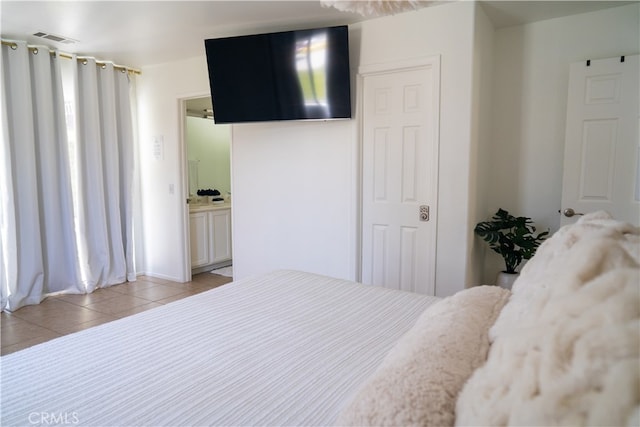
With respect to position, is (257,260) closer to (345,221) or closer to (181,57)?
(345,221)

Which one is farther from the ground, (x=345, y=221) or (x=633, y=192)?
(x=633, y=192)

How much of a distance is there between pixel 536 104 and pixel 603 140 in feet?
1.89

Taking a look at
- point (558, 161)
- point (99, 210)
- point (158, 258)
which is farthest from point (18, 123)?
point (558, 161)

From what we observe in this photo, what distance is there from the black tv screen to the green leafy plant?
147cm

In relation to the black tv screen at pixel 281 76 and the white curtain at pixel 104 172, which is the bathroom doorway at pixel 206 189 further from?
the black tv screen at pixel 281 76

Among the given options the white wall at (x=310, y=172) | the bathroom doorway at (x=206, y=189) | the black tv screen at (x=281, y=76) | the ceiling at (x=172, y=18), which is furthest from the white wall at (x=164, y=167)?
the black tv screen at (x=281, y=76)

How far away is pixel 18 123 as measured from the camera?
3.58m

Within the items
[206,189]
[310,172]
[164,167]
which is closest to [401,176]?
Answer: [310,172]

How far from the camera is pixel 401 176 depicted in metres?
3.15

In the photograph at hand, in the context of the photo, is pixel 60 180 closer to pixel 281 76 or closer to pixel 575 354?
pixel 281 76

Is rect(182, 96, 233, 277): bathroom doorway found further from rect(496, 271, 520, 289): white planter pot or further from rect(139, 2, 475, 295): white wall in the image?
rect(496, 271, 520, 289): white planter pot

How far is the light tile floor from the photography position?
3078 mm

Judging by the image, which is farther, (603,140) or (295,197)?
(295,197)

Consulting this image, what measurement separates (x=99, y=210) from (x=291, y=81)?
8.46ft
